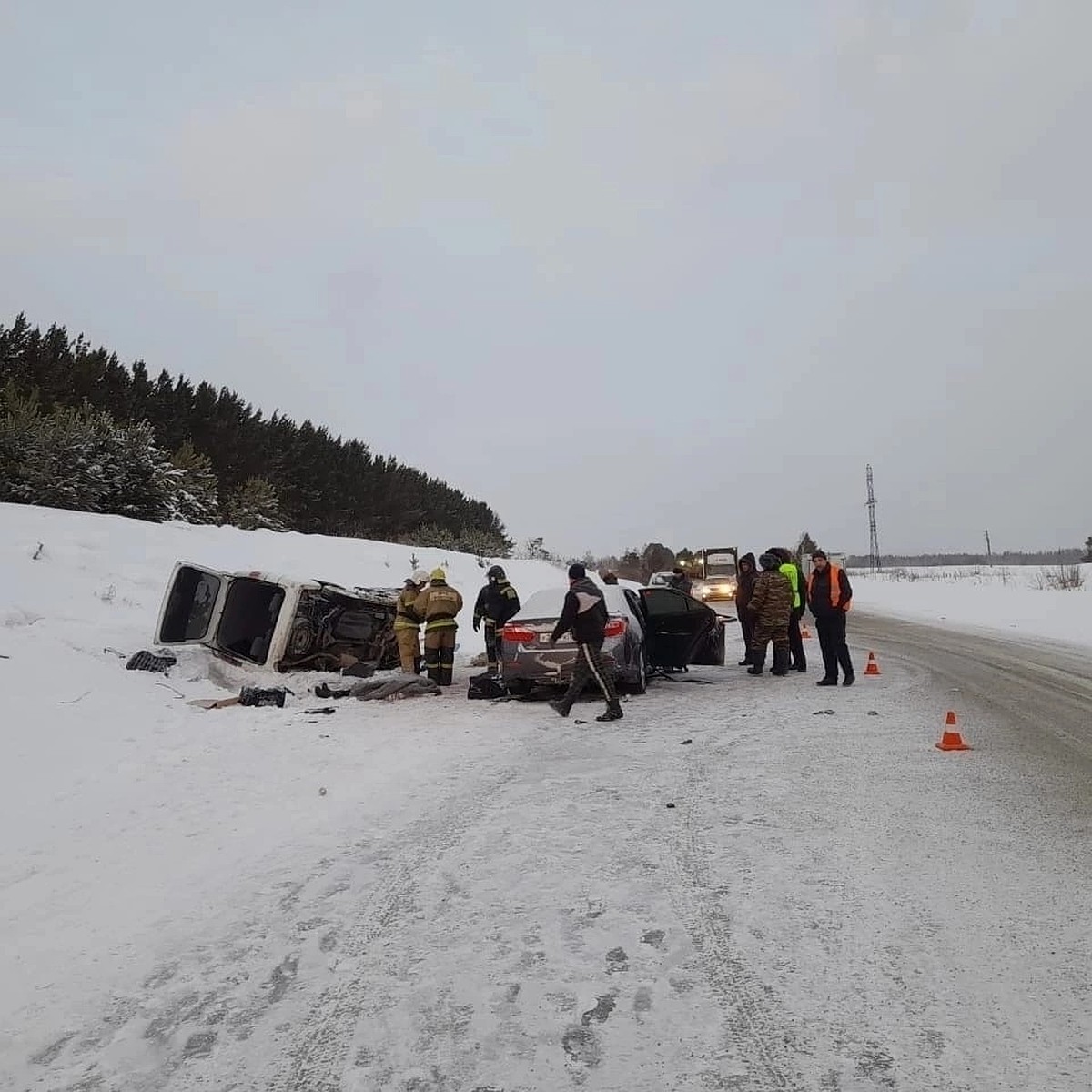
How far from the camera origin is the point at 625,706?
972cm

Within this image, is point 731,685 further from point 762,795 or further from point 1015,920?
point 1015,920

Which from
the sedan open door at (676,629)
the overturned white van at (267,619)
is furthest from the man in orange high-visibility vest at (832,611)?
the overturned white van at (267,619)

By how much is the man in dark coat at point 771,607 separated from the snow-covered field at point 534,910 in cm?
387

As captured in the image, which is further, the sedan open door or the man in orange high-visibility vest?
the sedan open door

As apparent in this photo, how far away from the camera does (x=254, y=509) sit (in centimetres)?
2769

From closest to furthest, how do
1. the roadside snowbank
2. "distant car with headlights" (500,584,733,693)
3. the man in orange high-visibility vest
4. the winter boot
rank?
the winter boot < "distant car with headlights" (500,584,733,693) < the man in orange high-visibility vest < the roadside snowbank

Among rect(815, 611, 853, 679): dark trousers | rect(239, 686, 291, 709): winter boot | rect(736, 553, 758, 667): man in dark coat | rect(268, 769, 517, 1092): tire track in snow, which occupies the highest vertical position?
rect(736, 553, 758, 667): man in dark coat

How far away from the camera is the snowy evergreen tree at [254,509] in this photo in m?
25.5

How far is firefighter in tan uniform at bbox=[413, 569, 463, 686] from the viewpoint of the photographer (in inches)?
446

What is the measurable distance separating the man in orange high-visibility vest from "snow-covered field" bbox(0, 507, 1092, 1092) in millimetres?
2994

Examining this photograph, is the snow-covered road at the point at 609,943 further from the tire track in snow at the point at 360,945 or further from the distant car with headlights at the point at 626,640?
the distant car with headlights at the point at 626,640

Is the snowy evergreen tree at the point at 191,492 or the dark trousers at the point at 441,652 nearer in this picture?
the dark trousers at the point at 441,652

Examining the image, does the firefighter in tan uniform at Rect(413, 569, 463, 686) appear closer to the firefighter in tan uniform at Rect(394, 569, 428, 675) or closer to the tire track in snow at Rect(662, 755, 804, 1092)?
the firefighter in tan uniform at Rect(394, 569, 428, 675)

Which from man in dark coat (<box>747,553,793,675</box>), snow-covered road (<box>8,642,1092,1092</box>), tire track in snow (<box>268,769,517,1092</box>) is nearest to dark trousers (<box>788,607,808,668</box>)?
man in dark coat (<box>747,553,793,675</box>)
